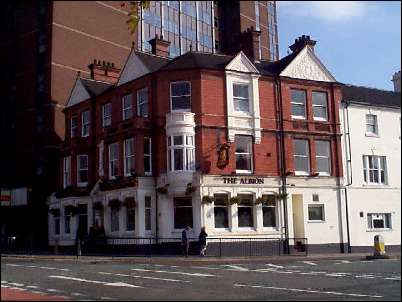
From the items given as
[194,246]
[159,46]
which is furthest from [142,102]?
[194,246]

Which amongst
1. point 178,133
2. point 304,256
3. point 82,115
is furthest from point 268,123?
point 82,115

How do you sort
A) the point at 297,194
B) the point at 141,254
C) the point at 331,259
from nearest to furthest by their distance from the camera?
the point at 331,259
the point at 141,254
the point at 297,194

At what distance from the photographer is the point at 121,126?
33.3 m

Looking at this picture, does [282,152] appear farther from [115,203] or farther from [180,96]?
[115,203]

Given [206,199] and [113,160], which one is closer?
[206,199]

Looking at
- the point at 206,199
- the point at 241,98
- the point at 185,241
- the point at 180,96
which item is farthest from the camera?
the point at 241,98

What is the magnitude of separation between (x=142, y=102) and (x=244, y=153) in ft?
21.6

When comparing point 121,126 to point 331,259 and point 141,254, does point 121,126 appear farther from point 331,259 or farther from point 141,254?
point 331,259

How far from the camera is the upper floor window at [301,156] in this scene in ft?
111

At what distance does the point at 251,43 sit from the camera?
37.3 m

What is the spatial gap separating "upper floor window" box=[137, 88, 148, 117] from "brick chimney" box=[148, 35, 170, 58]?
3825mm

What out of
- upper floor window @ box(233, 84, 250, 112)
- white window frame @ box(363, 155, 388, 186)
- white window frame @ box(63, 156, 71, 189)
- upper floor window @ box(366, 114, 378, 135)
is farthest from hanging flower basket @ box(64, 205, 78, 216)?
upper floor window @ box(366, 114, 378, 135)

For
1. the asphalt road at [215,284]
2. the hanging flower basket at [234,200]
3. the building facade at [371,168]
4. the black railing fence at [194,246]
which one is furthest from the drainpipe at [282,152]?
the asphalt road at [215,284]

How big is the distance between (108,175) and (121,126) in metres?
3.52
